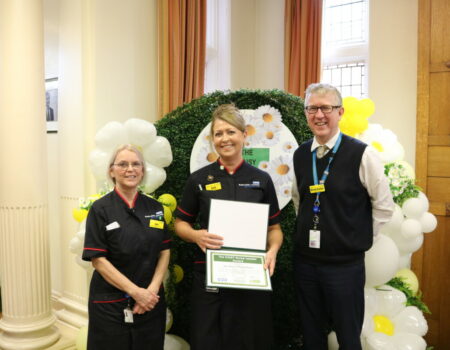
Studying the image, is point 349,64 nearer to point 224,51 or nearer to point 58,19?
point 224,51

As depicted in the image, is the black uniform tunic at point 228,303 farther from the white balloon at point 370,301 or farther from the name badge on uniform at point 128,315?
the white balloon at point 370,301

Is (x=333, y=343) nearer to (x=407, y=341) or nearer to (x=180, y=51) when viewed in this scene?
(x=407, y=341)

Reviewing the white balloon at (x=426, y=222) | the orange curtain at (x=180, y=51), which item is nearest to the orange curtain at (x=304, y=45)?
the orange curtain at (x=180, y=51)

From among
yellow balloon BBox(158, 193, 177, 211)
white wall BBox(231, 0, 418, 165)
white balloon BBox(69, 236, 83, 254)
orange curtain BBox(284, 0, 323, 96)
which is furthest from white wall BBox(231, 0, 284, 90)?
white balloon BBox(69, 236, 83, 254)

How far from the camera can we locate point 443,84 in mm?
3158

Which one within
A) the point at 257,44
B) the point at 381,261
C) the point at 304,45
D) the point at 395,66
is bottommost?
the point at 381,261

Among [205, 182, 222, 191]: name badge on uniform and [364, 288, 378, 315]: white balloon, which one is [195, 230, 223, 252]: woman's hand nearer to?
[205, 182, 222, 191]: name badge on uniform

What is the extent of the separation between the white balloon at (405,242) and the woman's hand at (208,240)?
124 cm

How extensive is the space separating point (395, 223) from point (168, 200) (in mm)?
1365

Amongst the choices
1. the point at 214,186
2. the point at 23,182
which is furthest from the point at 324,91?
the point at 23,182

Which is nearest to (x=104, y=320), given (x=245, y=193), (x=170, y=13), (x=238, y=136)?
(x=245, y=193)

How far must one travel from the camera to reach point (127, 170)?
1.91 metres

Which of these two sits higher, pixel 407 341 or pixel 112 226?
pixel 112 226

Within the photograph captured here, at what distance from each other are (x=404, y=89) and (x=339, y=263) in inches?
103
